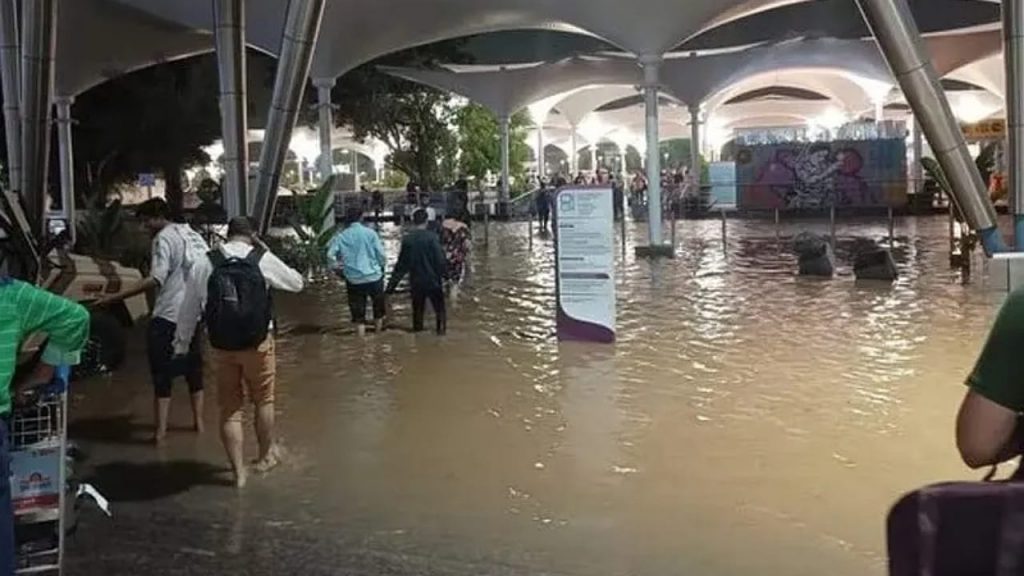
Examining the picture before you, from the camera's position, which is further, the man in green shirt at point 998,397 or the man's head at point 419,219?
the man's head at point 419,219

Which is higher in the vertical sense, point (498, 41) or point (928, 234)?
point (498, 41)

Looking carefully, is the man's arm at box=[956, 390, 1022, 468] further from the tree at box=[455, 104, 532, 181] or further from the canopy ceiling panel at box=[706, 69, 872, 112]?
the tree at box=[455, 104, 532, 181]

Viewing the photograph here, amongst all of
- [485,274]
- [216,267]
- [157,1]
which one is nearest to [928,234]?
[485,274]

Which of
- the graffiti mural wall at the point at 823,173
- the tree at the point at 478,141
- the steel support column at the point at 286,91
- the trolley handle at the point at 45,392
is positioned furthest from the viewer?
the tree at the point at 478,141

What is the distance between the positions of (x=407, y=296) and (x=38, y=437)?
43.6 ft

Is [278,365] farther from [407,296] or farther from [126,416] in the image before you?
[407,296]

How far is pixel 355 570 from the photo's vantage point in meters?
5.45

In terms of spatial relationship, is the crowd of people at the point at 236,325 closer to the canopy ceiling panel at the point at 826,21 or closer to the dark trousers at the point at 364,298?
the dark trousers at the point at 364,298

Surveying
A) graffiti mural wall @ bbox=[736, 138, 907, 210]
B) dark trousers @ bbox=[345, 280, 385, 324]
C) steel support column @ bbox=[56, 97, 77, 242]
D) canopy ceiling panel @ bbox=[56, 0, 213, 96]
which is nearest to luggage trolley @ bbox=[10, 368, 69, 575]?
dark trousers @ bbox=[345, 280, 385, 324]

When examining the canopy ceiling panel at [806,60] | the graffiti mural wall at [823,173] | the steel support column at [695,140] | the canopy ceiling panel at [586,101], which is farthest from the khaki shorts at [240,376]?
the canopy ceiling panel at [586,101]

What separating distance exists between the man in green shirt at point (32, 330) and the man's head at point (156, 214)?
4.35m

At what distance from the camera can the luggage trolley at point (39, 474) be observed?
14.0 feet

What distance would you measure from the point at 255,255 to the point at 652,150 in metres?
18.1

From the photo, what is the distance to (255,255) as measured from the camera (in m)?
7.11
